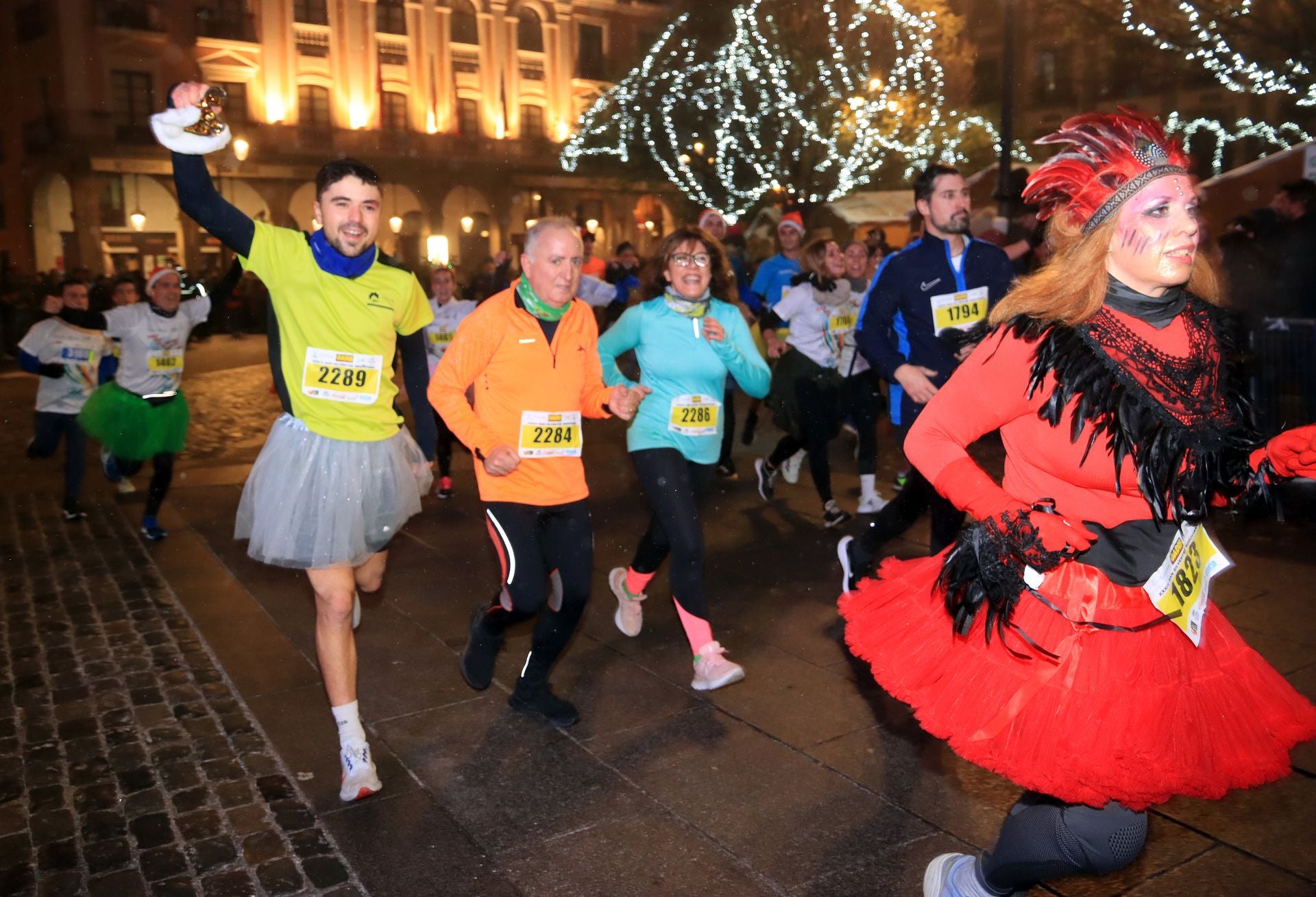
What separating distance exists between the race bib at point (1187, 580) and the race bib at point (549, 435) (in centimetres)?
237

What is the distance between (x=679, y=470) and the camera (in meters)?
5.05

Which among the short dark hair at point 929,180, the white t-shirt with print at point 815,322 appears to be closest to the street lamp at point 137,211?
the white t-shirt with print at point 815,322

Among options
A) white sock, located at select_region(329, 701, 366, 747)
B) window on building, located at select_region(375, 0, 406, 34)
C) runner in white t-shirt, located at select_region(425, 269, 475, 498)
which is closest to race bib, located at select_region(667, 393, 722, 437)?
white sock, located at select_region(329, 701, 366, 747)

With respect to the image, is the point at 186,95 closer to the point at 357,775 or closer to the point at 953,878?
the point at 357,775

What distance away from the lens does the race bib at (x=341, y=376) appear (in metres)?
4.06

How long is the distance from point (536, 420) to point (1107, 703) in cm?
255

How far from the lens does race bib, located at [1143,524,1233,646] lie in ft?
8.34

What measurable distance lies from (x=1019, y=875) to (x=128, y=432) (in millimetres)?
7459

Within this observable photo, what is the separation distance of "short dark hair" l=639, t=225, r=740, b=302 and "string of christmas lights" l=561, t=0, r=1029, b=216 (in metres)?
22.6

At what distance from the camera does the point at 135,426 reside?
8.42 m

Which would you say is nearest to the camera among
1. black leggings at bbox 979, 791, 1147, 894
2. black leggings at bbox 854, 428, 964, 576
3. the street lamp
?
black leggings at bbox 979, 791, 1147, 894

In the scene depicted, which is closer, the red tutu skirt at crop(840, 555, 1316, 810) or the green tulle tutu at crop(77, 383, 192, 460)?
the red tutu skirt at crop(840, 555, 1316, 810)

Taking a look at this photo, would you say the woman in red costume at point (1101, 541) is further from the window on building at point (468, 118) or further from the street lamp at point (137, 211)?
the window on building at point (468, 118)

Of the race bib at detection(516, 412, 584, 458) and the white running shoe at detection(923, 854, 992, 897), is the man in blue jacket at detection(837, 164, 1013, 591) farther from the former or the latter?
the white running shoe at detection(923, 854, 992, 897)
